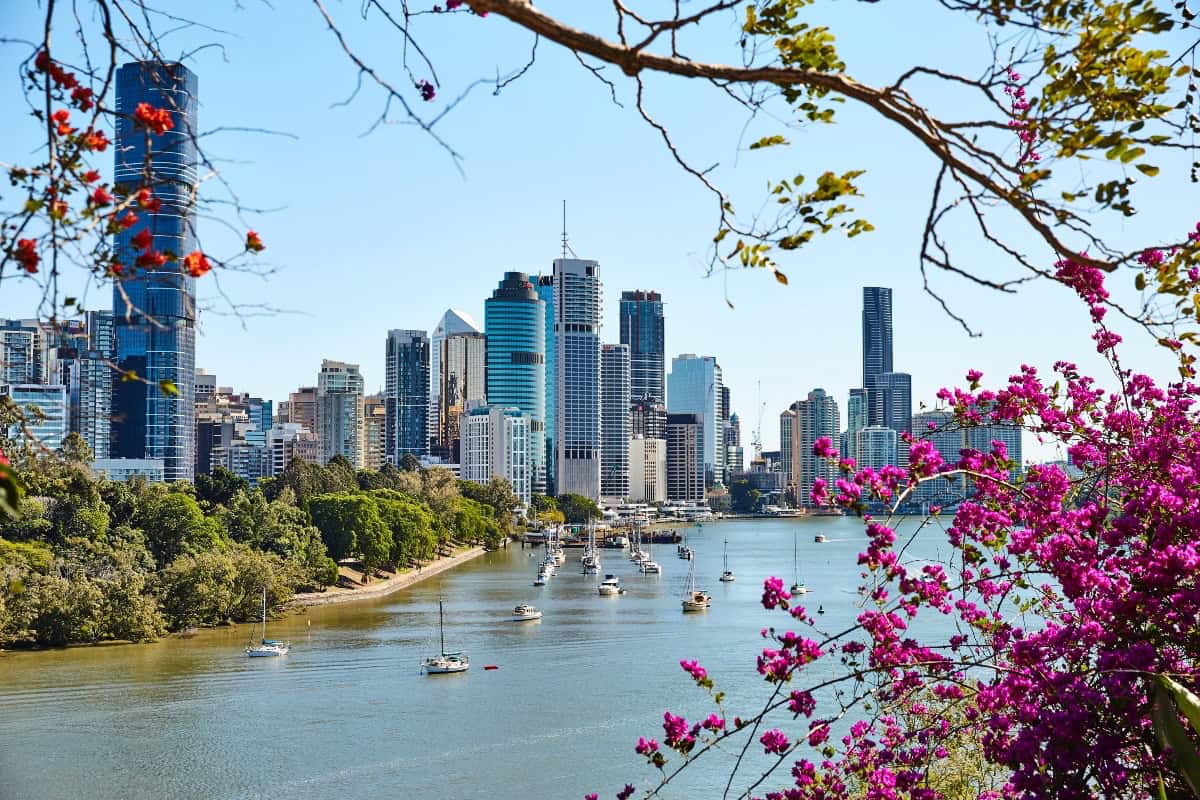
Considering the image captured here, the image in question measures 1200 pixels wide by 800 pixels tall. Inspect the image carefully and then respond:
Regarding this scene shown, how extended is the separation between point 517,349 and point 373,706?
109813 millimetres

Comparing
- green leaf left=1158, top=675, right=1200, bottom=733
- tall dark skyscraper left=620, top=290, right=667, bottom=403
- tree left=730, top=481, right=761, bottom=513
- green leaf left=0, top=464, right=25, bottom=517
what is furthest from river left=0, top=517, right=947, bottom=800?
tall dark skyscraper left=620, top=290, right=667, bottom=403

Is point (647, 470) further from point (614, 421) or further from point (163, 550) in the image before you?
point (163, 550)

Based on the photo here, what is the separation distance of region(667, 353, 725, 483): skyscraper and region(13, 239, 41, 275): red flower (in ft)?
618

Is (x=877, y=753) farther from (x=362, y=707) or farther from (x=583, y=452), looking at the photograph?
(x=583, y=452)

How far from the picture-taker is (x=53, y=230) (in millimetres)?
2484

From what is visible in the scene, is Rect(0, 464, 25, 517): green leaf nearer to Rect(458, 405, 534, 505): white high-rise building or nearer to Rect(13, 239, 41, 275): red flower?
Rect(13, 239, 41, 275): red flower

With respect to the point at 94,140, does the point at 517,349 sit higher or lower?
higher

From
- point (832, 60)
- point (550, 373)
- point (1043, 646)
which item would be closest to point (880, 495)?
point (1043, 646)

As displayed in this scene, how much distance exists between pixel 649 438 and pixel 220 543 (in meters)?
112

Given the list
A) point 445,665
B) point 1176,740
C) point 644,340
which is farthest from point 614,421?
point 1176,740

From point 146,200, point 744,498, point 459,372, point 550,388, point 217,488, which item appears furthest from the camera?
point 550,388

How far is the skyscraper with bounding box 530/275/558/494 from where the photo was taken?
447 ft

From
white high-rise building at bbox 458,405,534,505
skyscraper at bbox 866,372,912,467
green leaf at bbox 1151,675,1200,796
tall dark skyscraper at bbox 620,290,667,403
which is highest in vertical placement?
tall dark skyscraper at bbox 620,290,667,403

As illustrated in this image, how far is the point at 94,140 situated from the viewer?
2.68 meters
